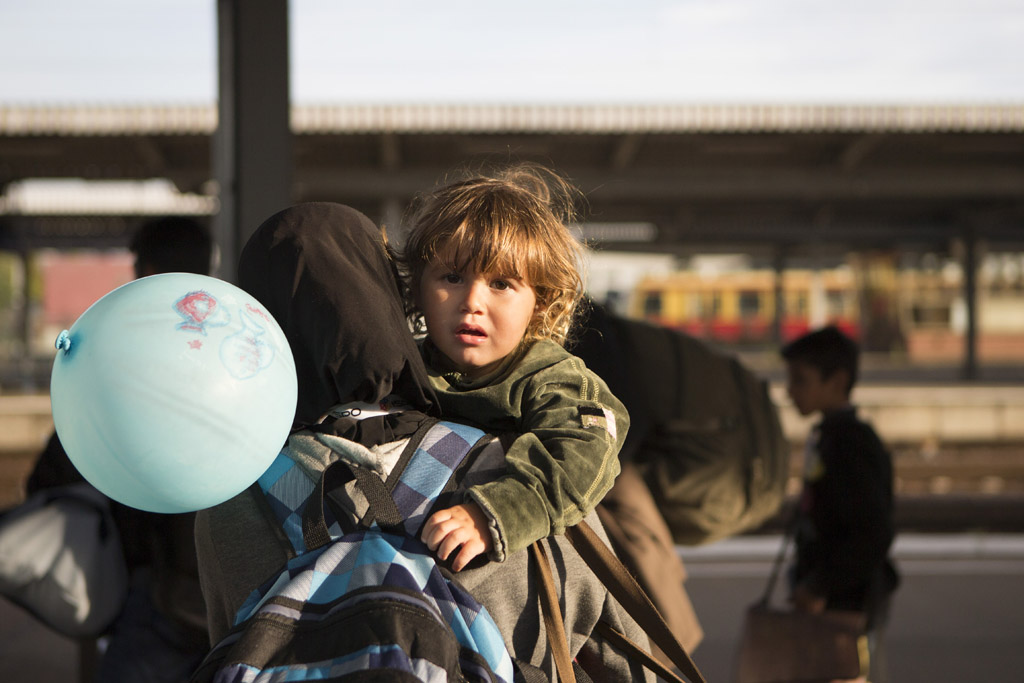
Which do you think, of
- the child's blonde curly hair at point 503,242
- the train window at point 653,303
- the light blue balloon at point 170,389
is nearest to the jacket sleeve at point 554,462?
the child's blonde curly hair at point 503,242

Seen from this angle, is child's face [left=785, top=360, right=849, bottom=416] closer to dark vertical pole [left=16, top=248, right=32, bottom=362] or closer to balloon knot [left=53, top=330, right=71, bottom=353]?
balloon knot [left=53, top=330, right=71, bottom=353]

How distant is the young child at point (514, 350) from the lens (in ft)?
3.70

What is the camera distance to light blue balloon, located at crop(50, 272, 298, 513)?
3.06 feet

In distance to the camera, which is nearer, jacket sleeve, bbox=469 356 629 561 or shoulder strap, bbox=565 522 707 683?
jacket sleeve, bbox=469 356 629 561

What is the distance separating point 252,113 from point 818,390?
6.77 feet

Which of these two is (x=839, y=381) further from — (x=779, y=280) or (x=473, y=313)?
(x=779, y=280)

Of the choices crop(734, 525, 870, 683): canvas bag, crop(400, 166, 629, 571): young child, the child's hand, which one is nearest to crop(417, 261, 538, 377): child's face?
crop(400, 166, 629, 571): young child

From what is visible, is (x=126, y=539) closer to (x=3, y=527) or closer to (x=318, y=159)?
(x=3, y=527)

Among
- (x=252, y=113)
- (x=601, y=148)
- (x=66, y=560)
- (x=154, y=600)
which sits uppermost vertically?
(x=601, y=148)

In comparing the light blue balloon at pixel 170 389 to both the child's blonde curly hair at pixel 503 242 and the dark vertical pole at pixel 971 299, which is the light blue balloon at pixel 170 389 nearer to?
the child's blonde curly hair at pixel 503 242

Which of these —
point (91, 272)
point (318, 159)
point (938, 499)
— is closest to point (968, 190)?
point (938, 499)

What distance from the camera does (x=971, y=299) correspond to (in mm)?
14289

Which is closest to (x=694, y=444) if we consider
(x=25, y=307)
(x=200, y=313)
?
(x=200, y=313)

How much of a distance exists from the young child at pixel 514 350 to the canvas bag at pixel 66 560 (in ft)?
3.43
